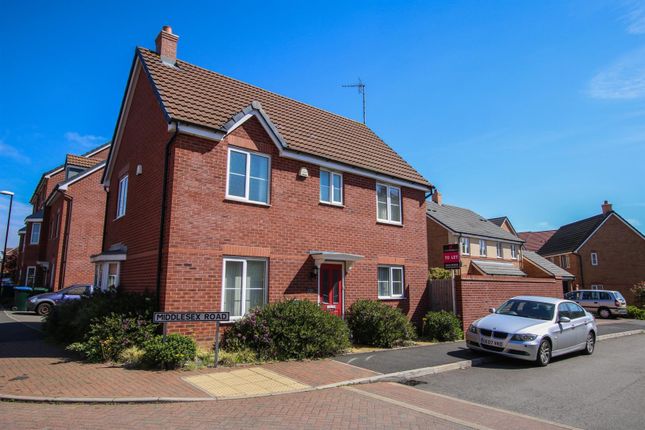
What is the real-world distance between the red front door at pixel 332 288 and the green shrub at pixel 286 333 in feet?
7.25

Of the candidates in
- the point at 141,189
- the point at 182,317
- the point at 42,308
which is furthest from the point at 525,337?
the point at 42,308

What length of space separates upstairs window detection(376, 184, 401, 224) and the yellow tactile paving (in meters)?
8.35

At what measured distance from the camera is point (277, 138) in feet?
42.1

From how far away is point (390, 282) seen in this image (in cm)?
1583

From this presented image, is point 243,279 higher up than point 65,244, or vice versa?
point 65,244

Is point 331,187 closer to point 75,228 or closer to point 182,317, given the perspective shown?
point 182,317

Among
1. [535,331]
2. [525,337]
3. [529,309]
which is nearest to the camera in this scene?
[525,337]

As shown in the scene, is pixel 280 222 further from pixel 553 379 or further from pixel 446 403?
pixel 553 379

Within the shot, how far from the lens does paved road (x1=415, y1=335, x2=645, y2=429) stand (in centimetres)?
695

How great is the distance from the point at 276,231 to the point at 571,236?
138ft

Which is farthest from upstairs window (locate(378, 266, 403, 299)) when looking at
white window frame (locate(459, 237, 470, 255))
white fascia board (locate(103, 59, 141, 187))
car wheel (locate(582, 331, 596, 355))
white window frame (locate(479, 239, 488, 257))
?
white window frame (locate(479, 239, 488, 257))

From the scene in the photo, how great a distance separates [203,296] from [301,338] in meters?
2.71

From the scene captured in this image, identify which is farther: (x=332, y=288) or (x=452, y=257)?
(x=452, y=257)

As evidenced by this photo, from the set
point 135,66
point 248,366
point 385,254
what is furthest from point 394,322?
point 135,66
